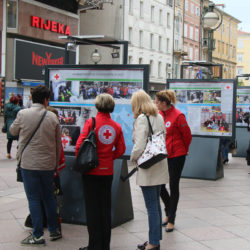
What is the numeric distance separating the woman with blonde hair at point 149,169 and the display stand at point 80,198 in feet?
4.04

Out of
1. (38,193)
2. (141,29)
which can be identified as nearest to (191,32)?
(141,29)

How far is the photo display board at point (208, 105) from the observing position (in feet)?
37.2

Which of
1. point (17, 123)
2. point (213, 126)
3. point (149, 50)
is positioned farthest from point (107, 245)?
point (149, 50)

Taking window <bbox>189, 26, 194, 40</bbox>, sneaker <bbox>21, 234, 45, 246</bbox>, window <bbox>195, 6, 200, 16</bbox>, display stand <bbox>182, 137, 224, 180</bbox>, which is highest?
window <bbox>195, 6, 200, 16</bbox>

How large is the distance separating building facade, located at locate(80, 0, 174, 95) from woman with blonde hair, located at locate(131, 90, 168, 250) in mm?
40759

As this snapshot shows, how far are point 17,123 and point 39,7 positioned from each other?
1115 inches

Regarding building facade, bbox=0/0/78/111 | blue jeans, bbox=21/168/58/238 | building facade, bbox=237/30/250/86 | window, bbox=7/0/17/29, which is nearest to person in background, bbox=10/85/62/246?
blue jeans, bbox=21/168/58/238

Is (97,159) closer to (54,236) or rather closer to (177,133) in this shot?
(54,236)

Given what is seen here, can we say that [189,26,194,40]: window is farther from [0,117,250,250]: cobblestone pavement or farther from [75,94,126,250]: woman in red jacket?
[75,94,126,250]: woman in red jacket

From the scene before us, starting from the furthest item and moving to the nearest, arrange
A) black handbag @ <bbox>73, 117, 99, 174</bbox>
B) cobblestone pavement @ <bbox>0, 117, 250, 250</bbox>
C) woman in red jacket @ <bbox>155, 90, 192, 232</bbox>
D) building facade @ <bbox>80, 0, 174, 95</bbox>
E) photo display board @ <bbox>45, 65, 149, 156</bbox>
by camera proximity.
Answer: building facade @ <bbox>80, 0, 174, 95</bbox>, photo display board @ <bbox>45, 65, 149, 156</bbox>, woman in red jacket @ <bbox>155, 90, 192, 232</bbox>, cobblestone pavement @ <bbox>0, 117, 250, 250</bbox>, black handbag @ <bbox>73, 117, 99, 174</bbox>

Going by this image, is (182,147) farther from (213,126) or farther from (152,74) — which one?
(152,74)

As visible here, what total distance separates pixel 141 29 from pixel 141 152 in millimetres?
47236

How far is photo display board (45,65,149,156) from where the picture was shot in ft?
22.7

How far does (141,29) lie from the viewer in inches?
2026
